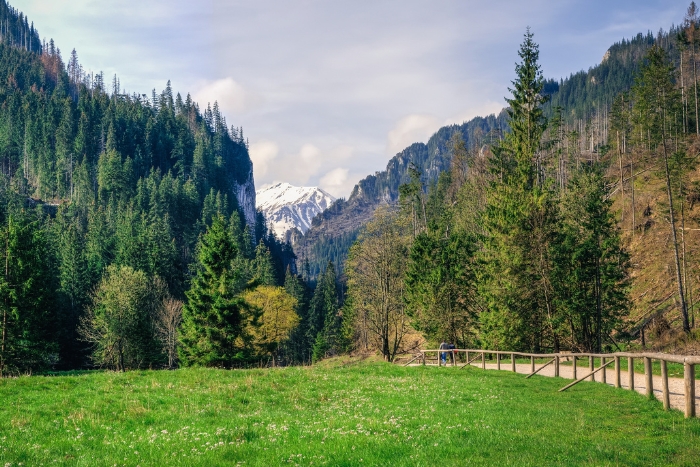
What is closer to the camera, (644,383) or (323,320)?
(644,383)

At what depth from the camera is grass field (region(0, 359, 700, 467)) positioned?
939 centimetres

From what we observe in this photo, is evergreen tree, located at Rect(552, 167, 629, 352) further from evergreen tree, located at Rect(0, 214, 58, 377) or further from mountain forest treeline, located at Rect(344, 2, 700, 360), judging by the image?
evergreen tree, located at Rect(0, 214, 58, 377)

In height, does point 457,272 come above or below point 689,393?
above

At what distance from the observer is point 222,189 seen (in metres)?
198

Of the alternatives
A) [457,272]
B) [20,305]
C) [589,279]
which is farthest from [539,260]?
[20,305]

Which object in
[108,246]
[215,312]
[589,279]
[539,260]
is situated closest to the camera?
[589,279]

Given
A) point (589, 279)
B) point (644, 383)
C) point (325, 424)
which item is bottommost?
point (644, 383)

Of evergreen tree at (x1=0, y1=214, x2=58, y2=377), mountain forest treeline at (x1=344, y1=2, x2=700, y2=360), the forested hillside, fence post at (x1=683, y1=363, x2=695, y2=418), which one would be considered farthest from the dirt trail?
evergreen tree at (x1=0, y1=214, x2=58, y2=377)

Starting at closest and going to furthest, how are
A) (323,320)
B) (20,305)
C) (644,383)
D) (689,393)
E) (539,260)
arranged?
(689,393) → (644,383) → (539,260) → (20,305) → (323,320)

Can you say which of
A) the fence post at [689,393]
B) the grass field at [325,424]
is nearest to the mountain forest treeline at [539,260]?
the grass field at [325,424]

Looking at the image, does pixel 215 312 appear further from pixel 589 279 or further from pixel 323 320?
pixel 323 320

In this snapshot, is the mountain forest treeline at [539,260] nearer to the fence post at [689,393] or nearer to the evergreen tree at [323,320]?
the fence post at [689,393]

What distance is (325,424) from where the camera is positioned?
41.1 feet

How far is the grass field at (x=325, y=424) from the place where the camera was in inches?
370
